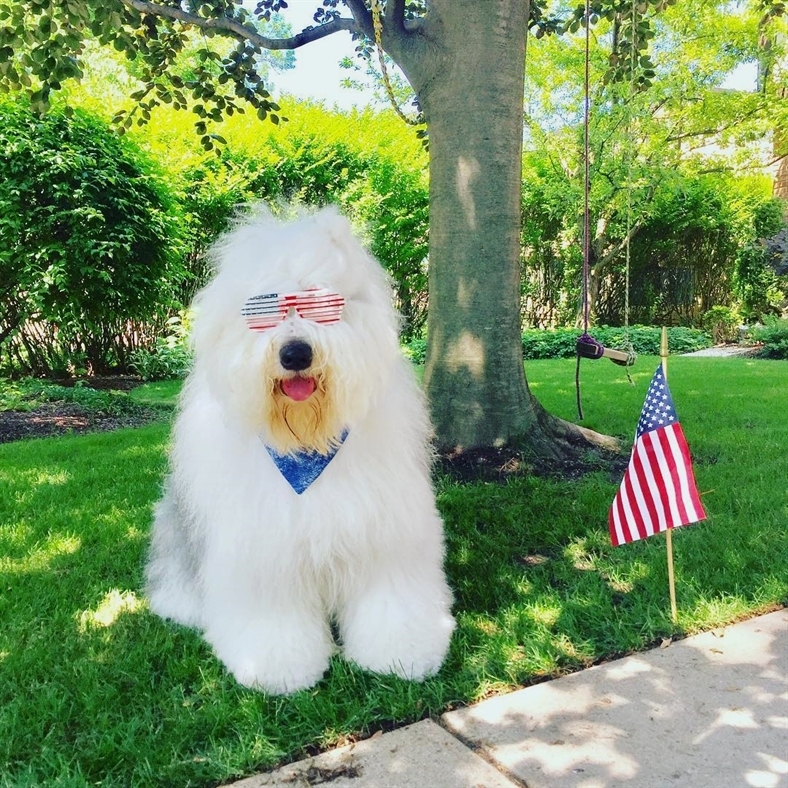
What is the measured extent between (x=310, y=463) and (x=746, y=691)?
160cm

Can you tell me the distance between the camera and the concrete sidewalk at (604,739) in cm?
194

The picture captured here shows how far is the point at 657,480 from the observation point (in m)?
2.92

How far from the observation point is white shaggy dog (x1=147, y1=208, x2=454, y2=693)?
7.28ft

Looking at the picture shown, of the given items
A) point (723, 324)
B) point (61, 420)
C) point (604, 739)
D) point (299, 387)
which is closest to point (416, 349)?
point (61, 420)

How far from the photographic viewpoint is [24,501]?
4570 millimetres

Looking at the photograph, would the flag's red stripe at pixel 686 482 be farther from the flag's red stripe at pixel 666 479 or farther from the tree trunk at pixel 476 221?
the tree trunk at pixel 476 221

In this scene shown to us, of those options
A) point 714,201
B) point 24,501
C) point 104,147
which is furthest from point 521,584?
point 714,201

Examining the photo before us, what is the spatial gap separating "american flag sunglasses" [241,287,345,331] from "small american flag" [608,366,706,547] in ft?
4.76

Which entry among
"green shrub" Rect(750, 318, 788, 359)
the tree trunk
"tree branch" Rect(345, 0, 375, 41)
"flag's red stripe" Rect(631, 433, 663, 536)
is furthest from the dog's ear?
"green shrub" Rect(750, 318, 788, 359)

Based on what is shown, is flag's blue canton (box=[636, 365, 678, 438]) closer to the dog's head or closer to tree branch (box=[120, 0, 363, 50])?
the dog's head

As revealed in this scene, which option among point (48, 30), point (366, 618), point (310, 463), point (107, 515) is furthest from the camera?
point (48, 30)

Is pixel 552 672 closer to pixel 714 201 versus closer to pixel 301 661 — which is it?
pixel 301 661

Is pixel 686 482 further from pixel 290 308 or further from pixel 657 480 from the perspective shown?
pixel 290 308

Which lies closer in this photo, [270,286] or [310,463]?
[270,286]
